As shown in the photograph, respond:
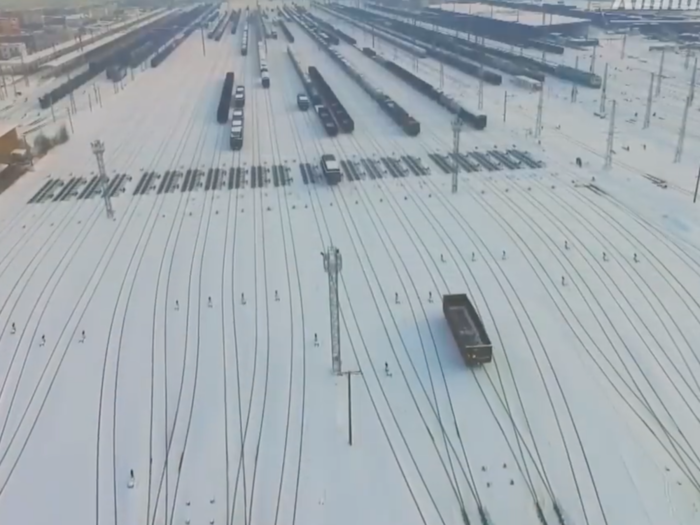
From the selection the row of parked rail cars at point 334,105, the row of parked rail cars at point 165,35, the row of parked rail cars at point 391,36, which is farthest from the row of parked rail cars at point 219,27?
the row of parked rail cars at point 334,105

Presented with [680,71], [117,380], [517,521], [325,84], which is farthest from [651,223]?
[680,71]

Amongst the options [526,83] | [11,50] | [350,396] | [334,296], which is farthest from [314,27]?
[350,396]

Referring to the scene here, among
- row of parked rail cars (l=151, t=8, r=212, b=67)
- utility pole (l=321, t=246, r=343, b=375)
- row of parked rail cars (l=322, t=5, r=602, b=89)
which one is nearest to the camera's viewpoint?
utility pole (l=321, t=246, r=343, b=375)

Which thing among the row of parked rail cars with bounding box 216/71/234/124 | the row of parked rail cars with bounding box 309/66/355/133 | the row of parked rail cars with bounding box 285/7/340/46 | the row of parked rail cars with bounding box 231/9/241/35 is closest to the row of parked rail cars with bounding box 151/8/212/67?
→ the row of parked rail cars with bounding box 231/9/241/35

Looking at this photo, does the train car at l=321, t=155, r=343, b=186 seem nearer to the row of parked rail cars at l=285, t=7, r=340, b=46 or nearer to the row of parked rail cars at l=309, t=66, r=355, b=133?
the row of parked rail cars at l=309, t=66, r=355, b=133

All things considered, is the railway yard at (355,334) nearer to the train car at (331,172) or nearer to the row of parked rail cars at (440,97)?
the train car at (331,172)

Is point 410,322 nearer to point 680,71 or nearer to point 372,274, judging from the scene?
point 372,274
